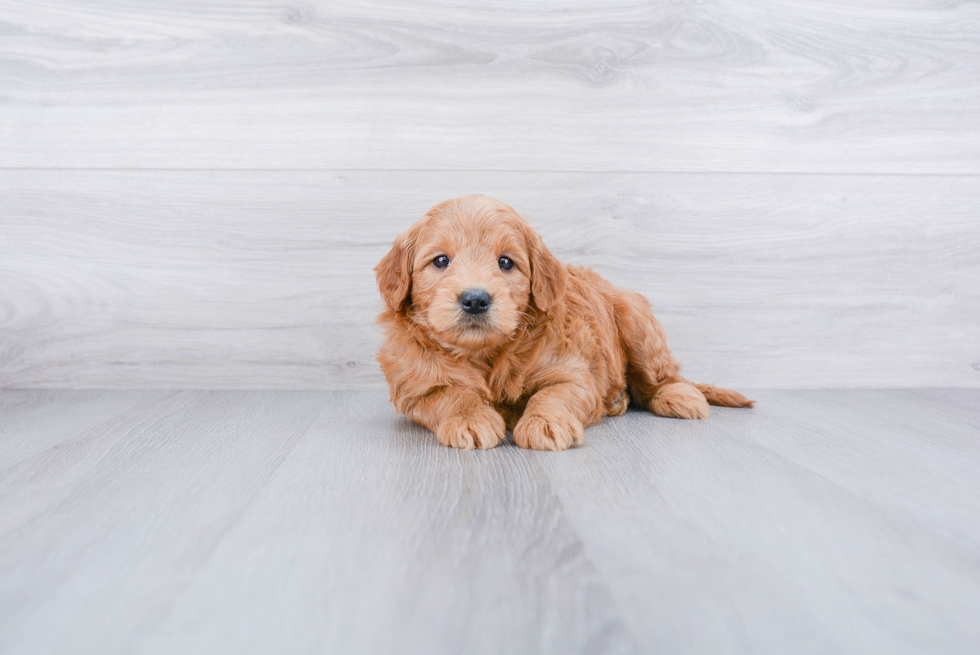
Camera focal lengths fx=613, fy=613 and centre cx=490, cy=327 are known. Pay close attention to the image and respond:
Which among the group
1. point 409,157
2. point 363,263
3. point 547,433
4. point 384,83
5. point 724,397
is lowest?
point 724,397

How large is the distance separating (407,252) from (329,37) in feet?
3.90

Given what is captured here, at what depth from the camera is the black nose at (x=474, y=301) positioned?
141cm

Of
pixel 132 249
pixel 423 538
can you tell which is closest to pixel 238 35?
pixel 132 249

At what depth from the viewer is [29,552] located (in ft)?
2.91

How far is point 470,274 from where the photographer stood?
1459 millimetres

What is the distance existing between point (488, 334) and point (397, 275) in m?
0.32

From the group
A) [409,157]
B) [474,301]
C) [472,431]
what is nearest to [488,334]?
[474,301]

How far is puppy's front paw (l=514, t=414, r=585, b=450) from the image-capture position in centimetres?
142

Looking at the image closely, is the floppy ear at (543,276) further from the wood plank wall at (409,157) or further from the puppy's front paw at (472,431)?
the wood plank wall at (409,157)

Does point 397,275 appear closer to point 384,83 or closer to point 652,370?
point 652,370

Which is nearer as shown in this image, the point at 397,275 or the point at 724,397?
the point at 397,275

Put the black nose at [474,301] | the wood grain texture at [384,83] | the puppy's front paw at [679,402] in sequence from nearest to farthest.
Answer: the black nose at [474,301] < the puppy's front paw at [679,402] < the wood grain texture at [384,83]

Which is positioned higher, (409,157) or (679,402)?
(409,157)

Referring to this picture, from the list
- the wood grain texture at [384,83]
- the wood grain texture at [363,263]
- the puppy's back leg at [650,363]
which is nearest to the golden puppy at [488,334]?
the puppy's back leg at [650,363]
